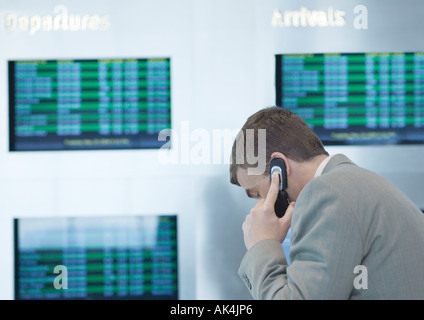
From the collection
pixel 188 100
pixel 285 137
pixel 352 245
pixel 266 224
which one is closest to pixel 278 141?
pixel 285 137

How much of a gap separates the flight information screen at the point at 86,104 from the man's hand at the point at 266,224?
3.34ft

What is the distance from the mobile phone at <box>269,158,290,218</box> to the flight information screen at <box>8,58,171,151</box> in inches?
38.9

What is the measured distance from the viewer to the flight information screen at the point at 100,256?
2.04m

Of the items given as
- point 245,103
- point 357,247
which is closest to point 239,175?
point 357,247

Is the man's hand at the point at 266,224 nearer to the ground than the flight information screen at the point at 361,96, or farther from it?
nearer to the ground

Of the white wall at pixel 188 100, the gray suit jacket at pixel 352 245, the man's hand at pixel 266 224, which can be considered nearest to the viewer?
the gray suit jacket at pixel 352 245

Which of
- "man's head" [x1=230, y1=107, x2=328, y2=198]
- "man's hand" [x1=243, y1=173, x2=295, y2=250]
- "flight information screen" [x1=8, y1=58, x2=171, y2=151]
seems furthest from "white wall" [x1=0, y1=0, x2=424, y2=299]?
"man's hand" [x1=243, y1=173, x2=295, y2=250]

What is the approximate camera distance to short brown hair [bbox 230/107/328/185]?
114 centimetres

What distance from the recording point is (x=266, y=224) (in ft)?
3.54

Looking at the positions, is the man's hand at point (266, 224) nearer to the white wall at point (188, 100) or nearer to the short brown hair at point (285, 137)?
the short brown hair at point (285, 137)

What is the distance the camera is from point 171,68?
203 cm

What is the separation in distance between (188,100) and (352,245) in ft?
4.21

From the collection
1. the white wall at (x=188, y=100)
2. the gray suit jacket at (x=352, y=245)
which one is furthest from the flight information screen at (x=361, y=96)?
the gray suit jacket at (x=352, y=245)

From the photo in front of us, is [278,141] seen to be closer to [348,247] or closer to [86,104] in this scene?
[348,247]
